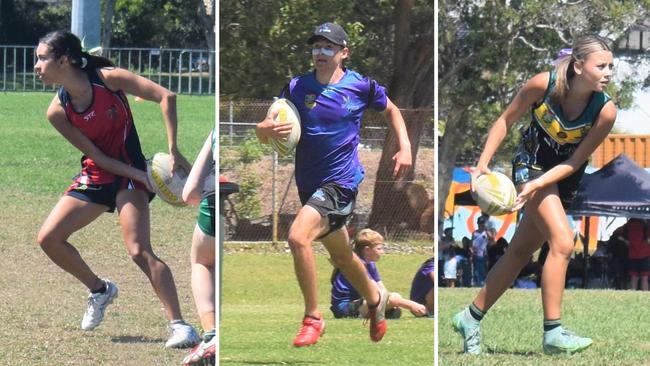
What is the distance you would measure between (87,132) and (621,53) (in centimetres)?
1191

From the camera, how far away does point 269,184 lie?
17.5ft

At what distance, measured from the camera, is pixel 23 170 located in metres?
15.8

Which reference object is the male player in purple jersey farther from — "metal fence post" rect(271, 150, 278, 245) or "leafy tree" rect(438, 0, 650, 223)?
"leafy tree" rect(438, 0, 650, 223)

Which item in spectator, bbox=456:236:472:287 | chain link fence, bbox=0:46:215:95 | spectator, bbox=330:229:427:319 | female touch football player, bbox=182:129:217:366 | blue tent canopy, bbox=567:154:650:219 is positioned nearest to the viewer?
spectator, bbox=330:229:427:319

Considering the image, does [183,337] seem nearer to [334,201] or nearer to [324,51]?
[334,201]

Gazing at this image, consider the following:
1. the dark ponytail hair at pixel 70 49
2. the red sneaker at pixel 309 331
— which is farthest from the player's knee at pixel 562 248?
the dark ponytail hair at pixel 70 49

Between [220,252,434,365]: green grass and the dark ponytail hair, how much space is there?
171 centimetres

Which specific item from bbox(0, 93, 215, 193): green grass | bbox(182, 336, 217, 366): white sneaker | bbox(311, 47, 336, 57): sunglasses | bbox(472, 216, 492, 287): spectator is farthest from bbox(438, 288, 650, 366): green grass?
bbox(0, 93, 215, 193): green grass

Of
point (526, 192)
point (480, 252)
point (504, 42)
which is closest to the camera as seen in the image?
point (526, 192)

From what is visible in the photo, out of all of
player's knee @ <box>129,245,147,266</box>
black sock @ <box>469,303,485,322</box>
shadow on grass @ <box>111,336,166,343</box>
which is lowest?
shadow on grass @ <box>111,336,166,343</box>

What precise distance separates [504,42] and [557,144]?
32.1ft

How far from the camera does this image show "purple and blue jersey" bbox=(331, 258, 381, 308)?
5558mm

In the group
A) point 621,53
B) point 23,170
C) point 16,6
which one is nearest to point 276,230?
point 16,6

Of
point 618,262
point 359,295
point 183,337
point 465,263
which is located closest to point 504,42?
point 618,262
